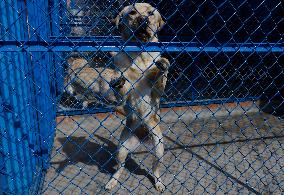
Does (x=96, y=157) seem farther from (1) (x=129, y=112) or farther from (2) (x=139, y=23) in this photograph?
(2) (x=139, y=23)

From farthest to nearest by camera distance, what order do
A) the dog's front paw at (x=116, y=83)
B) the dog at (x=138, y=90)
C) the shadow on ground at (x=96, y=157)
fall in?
the shadow on ground at (x=96, y=157) → the dog at (x=138, y=90) → the dog's front paw at (x=116, y=83)

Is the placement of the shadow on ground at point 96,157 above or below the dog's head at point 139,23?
below

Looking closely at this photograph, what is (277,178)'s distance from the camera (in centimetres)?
410

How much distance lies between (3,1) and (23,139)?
Answer: 1.16 meters

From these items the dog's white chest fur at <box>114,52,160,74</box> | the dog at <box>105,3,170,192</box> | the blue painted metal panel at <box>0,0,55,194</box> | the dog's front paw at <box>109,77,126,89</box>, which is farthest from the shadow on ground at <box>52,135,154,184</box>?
the dog's front paw at <box>109,77,126,89</box>

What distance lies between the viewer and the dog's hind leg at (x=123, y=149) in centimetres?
374

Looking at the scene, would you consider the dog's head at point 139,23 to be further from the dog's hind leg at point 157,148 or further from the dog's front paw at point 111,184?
the dog's front paw at point 111,184

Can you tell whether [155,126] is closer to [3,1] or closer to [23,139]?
[23,139]

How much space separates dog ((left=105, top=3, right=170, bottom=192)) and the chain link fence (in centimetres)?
1

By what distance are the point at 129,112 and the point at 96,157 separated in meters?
1.10

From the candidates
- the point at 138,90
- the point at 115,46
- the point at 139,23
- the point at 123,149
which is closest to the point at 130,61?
the point at 138,90

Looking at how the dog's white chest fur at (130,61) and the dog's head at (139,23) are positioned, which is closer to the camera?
the dog's head at (139,23)

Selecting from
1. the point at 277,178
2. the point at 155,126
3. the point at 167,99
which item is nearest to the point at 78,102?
the point at 167,99

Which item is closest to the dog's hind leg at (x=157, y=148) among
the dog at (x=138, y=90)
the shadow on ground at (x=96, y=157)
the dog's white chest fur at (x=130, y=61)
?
the dog at (x=138, y=90)
